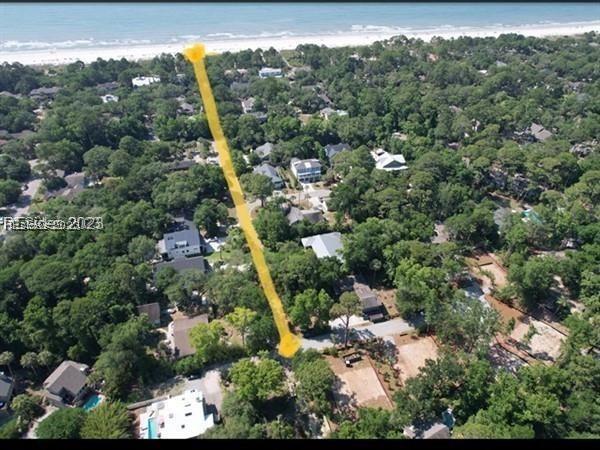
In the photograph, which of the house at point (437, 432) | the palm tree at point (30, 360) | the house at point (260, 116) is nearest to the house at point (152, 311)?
the palm tree at point (30, 360)

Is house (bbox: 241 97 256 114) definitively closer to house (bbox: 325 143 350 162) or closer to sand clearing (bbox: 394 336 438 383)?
house (bbox: 325 143 350 162)

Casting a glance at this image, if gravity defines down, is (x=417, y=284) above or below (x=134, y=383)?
above

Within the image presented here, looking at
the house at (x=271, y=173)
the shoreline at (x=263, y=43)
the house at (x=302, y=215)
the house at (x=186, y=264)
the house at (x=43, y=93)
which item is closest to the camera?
the house at (x=186, y=264)

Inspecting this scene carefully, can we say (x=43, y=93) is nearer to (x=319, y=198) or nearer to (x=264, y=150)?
(x=264, y=150)

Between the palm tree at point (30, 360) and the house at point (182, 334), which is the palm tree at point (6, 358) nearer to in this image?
the palm tree at point (30, 360)

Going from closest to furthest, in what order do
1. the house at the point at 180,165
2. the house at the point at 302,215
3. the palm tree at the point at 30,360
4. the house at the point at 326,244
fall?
the palm tree at the point at 30,360 → the house at the point at 326,244 → the house at the point at 302,215 → the house at the point at 180,165

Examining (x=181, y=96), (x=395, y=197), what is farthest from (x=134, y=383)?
(x=181, y=96)

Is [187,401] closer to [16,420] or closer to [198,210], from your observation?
[16,420]
